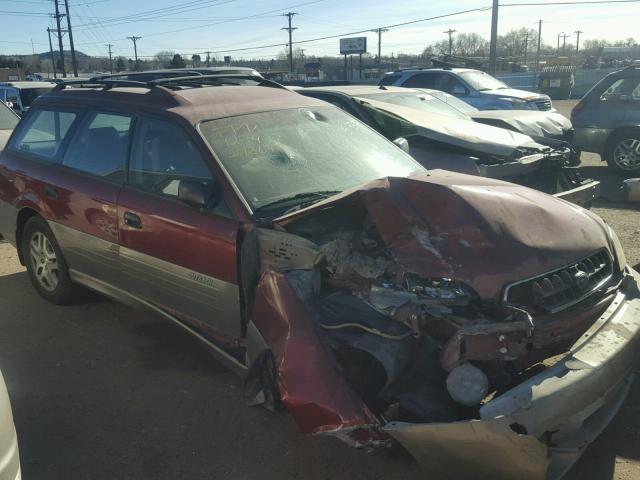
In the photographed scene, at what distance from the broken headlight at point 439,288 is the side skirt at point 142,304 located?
3.66 ft

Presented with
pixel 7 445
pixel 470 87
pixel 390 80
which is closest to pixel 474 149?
pixel 7 445

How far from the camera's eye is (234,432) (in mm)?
3141

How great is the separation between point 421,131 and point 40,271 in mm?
3890

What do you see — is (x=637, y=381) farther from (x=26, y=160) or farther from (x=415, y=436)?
(x=26, y=160)

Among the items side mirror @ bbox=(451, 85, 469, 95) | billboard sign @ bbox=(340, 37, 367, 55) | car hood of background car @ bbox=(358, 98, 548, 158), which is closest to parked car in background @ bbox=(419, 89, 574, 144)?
car hood of background car @ bbox=(358, 98, 548, 158)

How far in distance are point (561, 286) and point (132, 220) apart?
8.45 ft

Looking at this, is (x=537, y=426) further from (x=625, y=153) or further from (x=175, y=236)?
(x=625, y=153)

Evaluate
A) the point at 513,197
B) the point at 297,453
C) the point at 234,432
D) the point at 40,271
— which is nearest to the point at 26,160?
the point at 40,271

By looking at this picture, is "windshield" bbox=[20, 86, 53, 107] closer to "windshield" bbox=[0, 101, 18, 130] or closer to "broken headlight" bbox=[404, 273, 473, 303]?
"windshield" bbox=[0, 101, 18, 130]

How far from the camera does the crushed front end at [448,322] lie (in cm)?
224

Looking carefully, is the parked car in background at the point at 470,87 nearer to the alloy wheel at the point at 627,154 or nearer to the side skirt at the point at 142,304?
the alloy wheel at the point at 627,154

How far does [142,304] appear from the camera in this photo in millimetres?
3814

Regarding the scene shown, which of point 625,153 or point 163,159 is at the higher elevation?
point 163,159

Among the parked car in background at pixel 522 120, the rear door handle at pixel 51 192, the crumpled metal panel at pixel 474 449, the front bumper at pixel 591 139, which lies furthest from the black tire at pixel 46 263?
the front bumper at pixel 591 139
